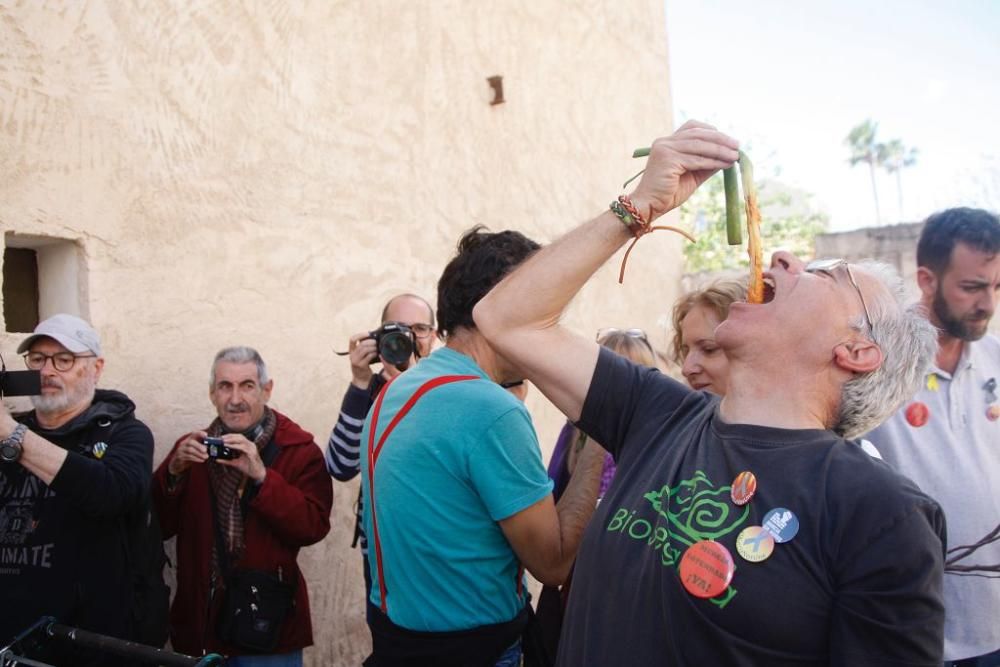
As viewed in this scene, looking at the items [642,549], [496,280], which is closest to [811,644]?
[642,549]

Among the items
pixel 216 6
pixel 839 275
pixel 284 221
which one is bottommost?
pixel 839 275

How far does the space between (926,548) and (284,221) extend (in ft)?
11.3

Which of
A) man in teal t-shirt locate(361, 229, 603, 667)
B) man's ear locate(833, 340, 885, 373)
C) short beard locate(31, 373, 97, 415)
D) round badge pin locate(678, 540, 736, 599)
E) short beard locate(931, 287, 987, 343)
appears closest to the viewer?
round badge pin locate(678, 540, 736, 599)

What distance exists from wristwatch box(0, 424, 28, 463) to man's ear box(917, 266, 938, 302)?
3.01 meters

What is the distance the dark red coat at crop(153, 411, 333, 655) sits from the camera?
130 inches

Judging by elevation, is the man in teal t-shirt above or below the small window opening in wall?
below

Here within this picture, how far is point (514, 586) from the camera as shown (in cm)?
224

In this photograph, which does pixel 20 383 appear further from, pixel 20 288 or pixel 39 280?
pixel 20 288

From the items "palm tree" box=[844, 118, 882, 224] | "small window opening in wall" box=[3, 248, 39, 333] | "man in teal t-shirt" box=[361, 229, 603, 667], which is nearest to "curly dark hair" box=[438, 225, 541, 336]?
"man in teal t-shirt" box=[361, 229, 603, 667]

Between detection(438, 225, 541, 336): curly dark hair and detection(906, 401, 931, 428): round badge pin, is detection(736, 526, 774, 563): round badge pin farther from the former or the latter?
detection(906, 401, 931, 428): round badge pin

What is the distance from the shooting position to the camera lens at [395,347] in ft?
11.4

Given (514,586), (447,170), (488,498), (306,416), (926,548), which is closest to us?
(926,548)

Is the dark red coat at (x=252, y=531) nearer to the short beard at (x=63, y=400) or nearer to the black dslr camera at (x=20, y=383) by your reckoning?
the short beard at (x=63, y=400)

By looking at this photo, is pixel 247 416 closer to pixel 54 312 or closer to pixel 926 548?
pixel 54 312
